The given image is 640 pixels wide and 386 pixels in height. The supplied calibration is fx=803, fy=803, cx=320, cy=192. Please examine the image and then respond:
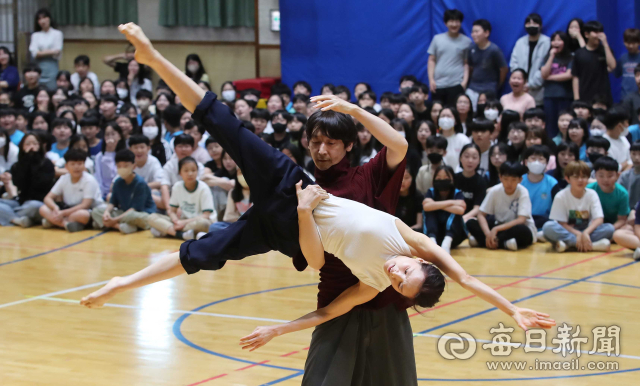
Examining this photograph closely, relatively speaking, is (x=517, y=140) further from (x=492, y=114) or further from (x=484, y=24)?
(x=484, y=24)

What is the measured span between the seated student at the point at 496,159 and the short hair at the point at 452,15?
2847 millimetres

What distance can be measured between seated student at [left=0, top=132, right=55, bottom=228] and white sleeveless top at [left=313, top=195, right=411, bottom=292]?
6650 millimetres

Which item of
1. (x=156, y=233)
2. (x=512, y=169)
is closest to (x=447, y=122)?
(x=512, y=169)

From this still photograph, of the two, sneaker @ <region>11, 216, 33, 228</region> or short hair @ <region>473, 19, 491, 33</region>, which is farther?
short hair @ <region>473, 19, 491, 33</region>

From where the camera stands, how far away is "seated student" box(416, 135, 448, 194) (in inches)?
321

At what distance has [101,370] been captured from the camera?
4.59 metres

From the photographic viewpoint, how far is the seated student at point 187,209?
8.26 metres

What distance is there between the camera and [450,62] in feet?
34.9

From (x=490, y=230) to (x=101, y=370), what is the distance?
4397 mm

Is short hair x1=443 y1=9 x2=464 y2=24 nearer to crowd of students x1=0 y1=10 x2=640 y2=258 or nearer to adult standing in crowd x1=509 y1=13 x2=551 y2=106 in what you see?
crowd of students x1=0 y1=10 x2=640 y2=258

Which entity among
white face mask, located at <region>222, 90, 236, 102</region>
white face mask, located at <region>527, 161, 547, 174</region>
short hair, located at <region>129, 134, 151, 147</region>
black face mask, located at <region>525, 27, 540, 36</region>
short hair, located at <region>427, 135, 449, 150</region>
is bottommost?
white face mask, located at <region>527, 161, 547, 174</region>

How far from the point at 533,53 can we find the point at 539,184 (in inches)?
103

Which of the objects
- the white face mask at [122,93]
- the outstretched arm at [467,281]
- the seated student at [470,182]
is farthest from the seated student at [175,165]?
the outstretched arm at [467,281]

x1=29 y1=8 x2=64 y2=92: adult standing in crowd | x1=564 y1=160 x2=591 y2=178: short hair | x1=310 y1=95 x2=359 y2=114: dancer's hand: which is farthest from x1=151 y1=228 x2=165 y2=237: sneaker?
x1=29 y1=8 x2=64 y2=92: adult standing in crowd
